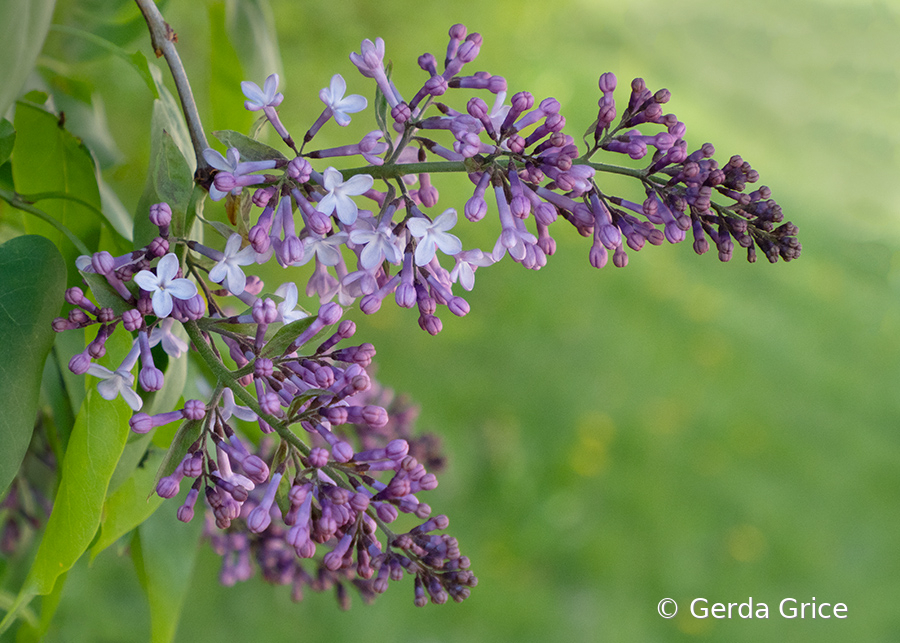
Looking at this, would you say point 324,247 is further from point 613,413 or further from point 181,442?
point 613,413

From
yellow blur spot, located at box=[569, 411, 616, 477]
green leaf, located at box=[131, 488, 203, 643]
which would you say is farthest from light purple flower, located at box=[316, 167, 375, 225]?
yellow blur spot, located at box=[569, 411, 616, 477]

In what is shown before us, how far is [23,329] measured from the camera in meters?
0.45

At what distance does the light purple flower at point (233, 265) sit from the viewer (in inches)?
16.6

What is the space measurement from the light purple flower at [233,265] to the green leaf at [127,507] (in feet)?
0.44

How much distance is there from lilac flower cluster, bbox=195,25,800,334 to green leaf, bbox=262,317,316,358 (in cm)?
3

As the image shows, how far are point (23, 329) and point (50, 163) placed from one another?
0.22 meters

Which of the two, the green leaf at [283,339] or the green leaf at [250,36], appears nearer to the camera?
the green leaf at [283,339]

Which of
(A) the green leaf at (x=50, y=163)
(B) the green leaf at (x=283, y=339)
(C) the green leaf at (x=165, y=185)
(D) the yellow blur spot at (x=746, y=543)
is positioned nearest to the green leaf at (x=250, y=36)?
(A) the green leaf at (x=50, y=163)

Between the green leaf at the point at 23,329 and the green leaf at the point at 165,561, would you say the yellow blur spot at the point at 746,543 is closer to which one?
the green leaf at the point at 165,561

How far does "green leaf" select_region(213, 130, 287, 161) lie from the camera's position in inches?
16.7

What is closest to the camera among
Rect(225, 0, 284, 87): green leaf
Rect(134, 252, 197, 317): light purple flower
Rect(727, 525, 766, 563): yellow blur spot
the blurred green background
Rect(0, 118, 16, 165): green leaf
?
Rect(134, 252, 197, 317): light purple flower

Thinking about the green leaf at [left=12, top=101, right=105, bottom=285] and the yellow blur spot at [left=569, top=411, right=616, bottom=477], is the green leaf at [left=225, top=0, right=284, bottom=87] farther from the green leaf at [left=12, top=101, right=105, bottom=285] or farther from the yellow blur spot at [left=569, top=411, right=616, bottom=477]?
the yellow blur spot at [left=569, top=411, right=616, bottom=477]

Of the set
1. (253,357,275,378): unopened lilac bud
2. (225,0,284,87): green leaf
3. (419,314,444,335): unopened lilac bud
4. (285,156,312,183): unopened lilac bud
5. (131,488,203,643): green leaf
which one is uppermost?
(225,0,284,87): green leaf

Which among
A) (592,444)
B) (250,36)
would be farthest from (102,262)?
(592,444)
